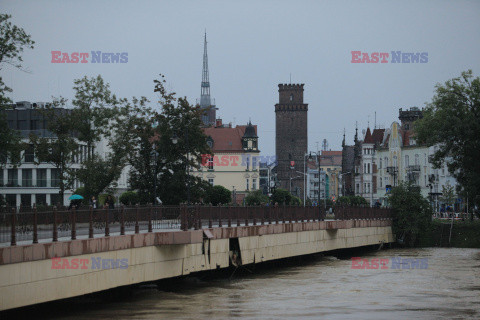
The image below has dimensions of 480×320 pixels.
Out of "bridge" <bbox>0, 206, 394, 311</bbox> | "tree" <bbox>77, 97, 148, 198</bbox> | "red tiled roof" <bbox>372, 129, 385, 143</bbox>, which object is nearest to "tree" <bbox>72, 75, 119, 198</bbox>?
"tree" <bbox>77, 97, 148, 198</bbox>

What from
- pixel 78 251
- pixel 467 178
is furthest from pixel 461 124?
pixel 78 251

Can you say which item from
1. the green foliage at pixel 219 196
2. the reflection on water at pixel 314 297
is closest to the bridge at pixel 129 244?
the reflection on water at pixel 314 297

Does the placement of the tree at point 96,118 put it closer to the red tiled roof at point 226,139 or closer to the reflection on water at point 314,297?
the reflection on water at point 314,297

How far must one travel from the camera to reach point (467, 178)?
6931cm

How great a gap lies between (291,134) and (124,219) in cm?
15097

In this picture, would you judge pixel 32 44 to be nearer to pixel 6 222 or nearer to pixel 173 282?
pixel 173 282

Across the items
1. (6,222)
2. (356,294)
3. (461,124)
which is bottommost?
(356,294)

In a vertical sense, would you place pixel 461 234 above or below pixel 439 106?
below

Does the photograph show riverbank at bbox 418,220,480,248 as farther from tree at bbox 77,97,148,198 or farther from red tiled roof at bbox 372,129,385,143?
red tiled roof at bbox 372,129,385,143

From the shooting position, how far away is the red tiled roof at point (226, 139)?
480 ft

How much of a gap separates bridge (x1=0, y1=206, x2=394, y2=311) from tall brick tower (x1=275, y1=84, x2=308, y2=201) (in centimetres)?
12573

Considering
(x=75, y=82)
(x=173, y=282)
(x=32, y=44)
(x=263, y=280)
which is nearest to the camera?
(x=173, y=282)

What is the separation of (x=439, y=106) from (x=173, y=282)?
41.8 metres

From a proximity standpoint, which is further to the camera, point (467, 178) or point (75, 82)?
point (467, 178)
